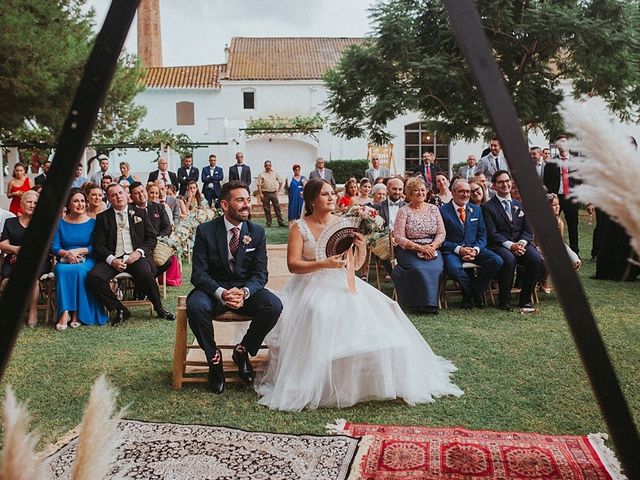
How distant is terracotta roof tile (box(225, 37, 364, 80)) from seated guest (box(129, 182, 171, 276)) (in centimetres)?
2787

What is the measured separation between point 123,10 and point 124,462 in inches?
115

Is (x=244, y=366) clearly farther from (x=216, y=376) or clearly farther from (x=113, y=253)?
(x=113, y=253)

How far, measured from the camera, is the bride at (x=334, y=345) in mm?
4379

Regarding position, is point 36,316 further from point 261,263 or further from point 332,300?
point 332,300

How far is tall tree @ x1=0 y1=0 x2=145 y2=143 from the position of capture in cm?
1294

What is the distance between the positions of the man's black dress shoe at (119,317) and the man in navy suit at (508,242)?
4208mm

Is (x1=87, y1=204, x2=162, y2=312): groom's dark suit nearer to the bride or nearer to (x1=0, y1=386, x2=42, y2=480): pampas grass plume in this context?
the bride

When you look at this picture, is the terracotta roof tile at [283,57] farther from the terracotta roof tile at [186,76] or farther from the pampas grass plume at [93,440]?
the pampas grass plume at [93,440]

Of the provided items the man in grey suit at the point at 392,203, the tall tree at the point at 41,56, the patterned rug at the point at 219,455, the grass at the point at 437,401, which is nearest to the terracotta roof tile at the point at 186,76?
the tall tree at the point at 41,56

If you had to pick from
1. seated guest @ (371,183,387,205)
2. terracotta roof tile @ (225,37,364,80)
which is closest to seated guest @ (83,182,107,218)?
seated guest @ (371,183,387,205)

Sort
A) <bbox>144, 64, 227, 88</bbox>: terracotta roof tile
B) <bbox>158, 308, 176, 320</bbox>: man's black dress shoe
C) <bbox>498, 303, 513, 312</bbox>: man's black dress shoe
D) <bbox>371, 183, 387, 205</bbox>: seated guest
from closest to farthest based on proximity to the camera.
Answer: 1. <bbox>158, 308, 176, 320</bbox>: man's black dress shoe
2. <bbox>498, 303, 513, 312</bbox>: man's black dress shoe
3. <bbox>371, 183, 387, 205</bbox>: seated guest
4. <bbox>144, 64, 227, 88</bbox>: terracotta roof tile

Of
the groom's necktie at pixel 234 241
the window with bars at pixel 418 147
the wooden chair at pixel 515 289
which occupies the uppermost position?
the window with bars at pixel 418 147

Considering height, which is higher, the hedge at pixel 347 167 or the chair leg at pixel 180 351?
the hedge at pixel 347 167

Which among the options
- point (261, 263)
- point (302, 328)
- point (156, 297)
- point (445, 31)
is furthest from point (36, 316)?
point (445, 31)
